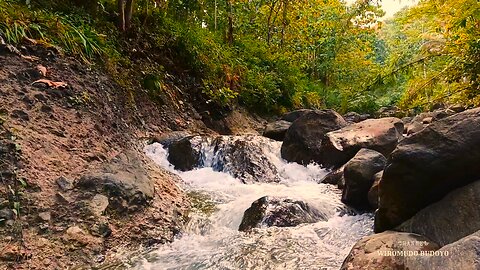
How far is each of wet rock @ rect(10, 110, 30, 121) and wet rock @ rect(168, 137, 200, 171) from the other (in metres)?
3.01

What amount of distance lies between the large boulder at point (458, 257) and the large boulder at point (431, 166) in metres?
1.03

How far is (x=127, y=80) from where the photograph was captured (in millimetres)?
8422

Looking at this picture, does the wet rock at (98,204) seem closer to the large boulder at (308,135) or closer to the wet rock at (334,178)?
the wet rock at (334,178)

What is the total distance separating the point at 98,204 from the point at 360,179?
343cm

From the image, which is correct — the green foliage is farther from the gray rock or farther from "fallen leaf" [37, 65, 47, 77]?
the gray rock

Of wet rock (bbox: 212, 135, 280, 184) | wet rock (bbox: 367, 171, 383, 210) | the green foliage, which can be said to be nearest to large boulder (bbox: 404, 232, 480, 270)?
wet rock (bbox: 367, 171, 383, 210)

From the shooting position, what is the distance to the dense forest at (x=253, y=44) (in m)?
6.20

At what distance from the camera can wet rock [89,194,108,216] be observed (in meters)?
4.28

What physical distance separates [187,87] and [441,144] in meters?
7.92

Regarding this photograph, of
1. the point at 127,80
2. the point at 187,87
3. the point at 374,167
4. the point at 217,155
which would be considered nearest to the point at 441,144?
the point at 374,167

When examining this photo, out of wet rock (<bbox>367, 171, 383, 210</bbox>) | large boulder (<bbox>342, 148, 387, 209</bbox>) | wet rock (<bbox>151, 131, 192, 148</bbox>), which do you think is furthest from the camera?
wet rock (<bbox>151, 131, 192, 148</bbox>)

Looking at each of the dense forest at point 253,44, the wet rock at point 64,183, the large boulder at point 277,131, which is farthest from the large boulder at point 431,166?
the large boulder at point 277,131

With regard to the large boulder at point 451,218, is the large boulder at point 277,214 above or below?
below

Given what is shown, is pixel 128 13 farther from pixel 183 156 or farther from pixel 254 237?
pixel 254 237
